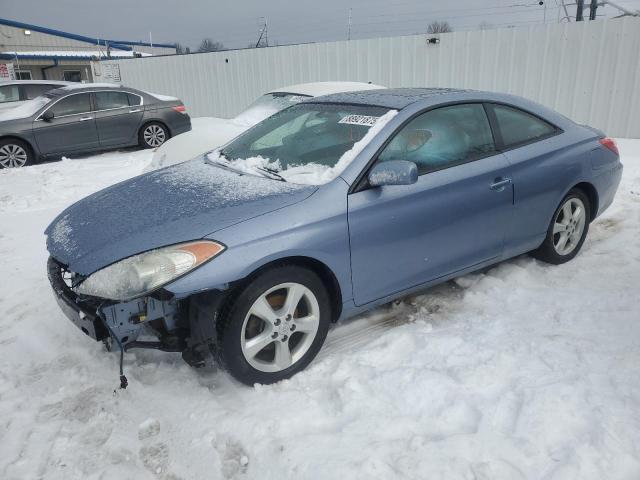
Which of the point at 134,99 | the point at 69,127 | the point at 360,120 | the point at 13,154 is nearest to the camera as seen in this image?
the point at 360,120

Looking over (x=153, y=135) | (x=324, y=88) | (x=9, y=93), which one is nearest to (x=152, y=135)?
(x=153, y=135)

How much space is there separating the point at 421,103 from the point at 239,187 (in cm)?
134

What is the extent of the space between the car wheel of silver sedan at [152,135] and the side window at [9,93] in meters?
3.26

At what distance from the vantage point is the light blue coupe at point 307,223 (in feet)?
8.36

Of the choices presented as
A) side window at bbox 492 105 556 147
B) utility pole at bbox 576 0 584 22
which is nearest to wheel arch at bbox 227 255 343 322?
side window at bbox 492 105 556 147

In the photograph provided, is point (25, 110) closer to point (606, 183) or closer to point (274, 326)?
point (274, 326)

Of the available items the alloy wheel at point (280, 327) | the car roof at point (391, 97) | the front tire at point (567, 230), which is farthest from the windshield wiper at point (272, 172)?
the front tire at point (567, 230)

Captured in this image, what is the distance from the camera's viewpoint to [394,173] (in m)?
2.90

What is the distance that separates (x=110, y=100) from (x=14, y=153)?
80.6 inches

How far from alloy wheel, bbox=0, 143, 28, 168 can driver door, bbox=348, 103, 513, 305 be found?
8.18 meters

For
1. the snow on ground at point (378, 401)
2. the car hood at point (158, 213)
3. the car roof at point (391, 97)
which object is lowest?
the snow on ground at point (378, 401)

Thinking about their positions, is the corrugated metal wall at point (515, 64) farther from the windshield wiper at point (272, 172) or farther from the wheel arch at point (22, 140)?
the windshield wiper at point (272, 172)

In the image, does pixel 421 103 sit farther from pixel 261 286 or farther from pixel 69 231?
pixel 69 231

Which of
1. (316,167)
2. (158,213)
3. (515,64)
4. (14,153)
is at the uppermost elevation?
(515,64)
